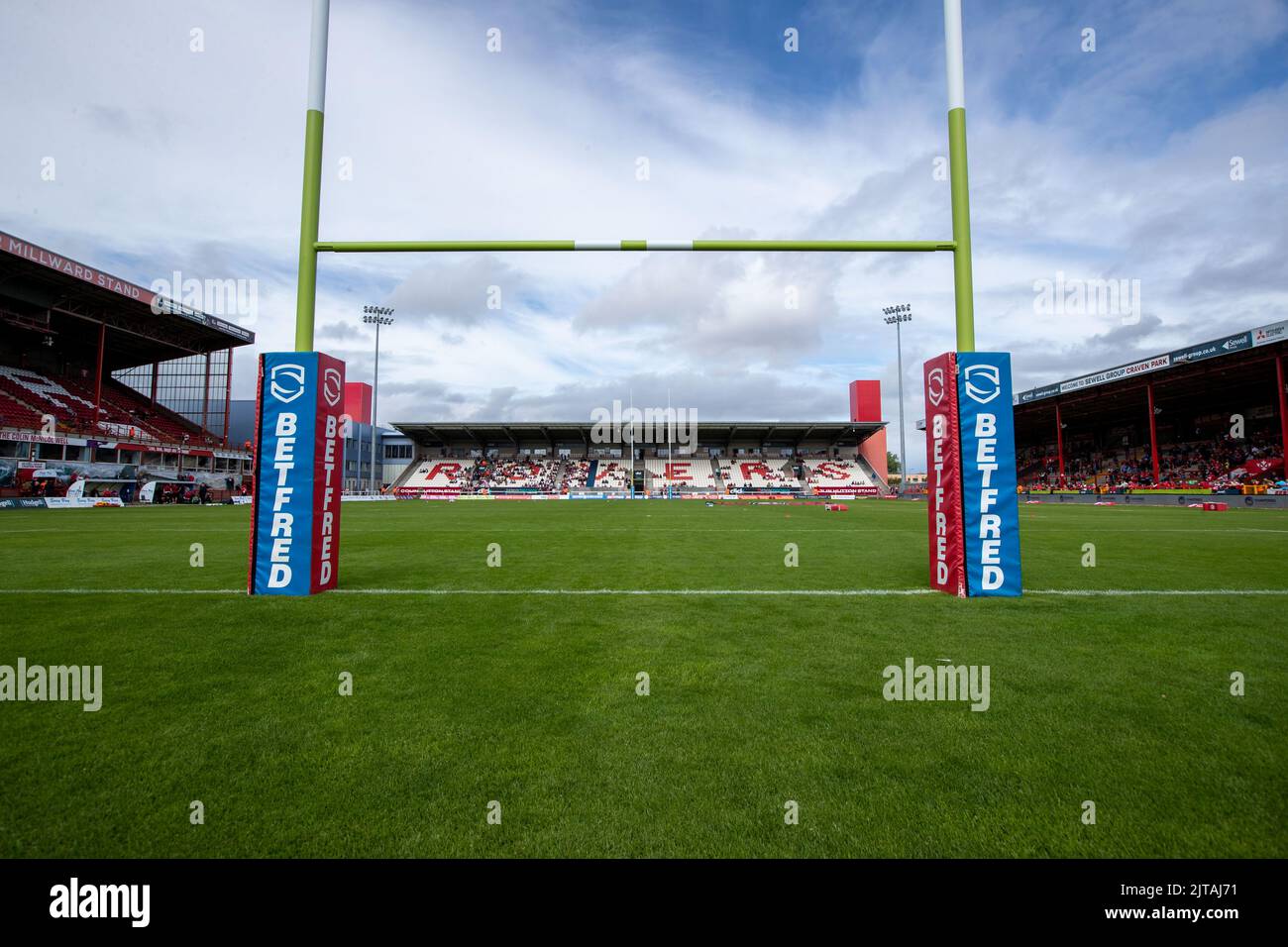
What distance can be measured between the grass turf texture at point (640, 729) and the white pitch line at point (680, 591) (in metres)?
0.30

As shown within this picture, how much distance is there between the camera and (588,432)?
67062 mm

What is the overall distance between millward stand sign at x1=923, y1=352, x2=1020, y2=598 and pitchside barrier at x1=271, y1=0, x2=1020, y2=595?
1 cm

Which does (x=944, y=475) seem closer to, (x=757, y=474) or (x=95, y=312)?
(x=95, y=312)

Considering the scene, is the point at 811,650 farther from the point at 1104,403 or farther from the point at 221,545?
the point at 1104,403

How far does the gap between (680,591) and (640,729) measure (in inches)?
157

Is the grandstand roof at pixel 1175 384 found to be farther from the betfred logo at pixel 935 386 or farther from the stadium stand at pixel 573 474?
the stadium stand at pixel 573 474

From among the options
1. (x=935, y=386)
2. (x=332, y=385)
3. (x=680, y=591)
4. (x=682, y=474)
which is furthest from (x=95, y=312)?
(x=935, y=386)

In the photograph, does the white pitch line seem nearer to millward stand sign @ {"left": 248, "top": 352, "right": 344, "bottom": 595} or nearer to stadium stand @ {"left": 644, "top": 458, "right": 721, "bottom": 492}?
millward stand sign @ {"left": 248, "top": 352, "right": 344, "bottom": 595}

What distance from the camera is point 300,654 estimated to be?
172 inches

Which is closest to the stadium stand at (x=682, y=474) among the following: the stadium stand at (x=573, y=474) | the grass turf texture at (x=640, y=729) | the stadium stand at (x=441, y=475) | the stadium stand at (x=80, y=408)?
the stadium stand at (x=573, y=474)

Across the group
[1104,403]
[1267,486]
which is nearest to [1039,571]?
[1267,486]

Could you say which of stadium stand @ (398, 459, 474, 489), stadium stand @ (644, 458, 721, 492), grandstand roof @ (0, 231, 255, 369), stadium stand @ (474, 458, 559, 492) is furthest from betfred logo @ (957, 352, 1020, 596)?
stadium stand @ (398, 459, 474, 489)

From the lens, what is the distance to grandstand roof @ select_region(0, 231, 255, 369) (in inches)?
1336

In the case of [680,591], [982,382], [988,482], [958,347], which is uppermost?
[958,347]
